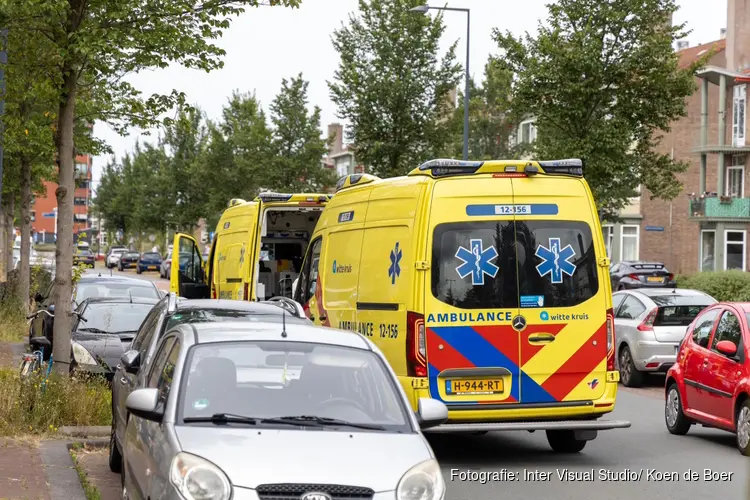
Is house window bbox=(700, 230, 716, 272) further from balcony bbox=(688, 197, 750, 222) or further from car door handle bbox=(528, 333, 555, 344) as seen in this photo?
car door handle bbox=(528, 333, 555, 344)

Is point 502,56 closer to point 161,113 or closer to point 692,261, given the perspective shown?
point 161,113

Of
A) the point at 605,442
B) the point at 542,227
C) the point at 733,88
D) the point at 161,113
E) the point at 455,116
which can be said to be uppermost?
the point at 733,88

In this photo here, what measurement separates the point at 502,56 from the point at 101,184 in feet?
241

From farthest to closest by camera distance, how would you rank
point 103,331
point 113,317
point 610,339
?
point 113,317 → point 103,331 → point 610,339

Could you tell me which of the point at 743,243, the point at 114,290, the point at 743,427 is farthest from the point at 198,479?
the point at 743,243

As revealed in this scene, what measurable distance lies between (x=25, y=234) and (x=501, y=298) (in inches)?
750

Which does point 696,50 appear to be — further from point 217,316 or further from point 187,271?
point 217,316

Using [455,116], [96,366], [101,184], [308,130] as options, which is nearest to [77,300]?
[96,366]

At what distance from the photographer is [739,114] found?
2272 inches

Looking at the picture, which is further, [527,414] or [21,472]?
[527,414]

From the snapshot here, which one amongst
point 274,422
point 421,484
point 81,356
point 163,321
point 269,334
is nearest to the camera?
point 421,484

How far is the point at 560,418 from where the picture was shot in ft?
34.3

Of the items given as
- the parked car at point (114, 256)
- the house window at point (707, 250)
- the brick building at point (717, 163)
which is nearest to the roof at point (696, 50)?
the brick building at point (717, 163)

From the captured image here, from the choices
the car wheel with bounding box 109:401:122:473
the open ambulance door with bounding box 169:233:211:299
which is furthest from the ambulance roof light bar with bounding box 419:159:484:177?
the open ambulance door with bounding box 169:233:211:299
